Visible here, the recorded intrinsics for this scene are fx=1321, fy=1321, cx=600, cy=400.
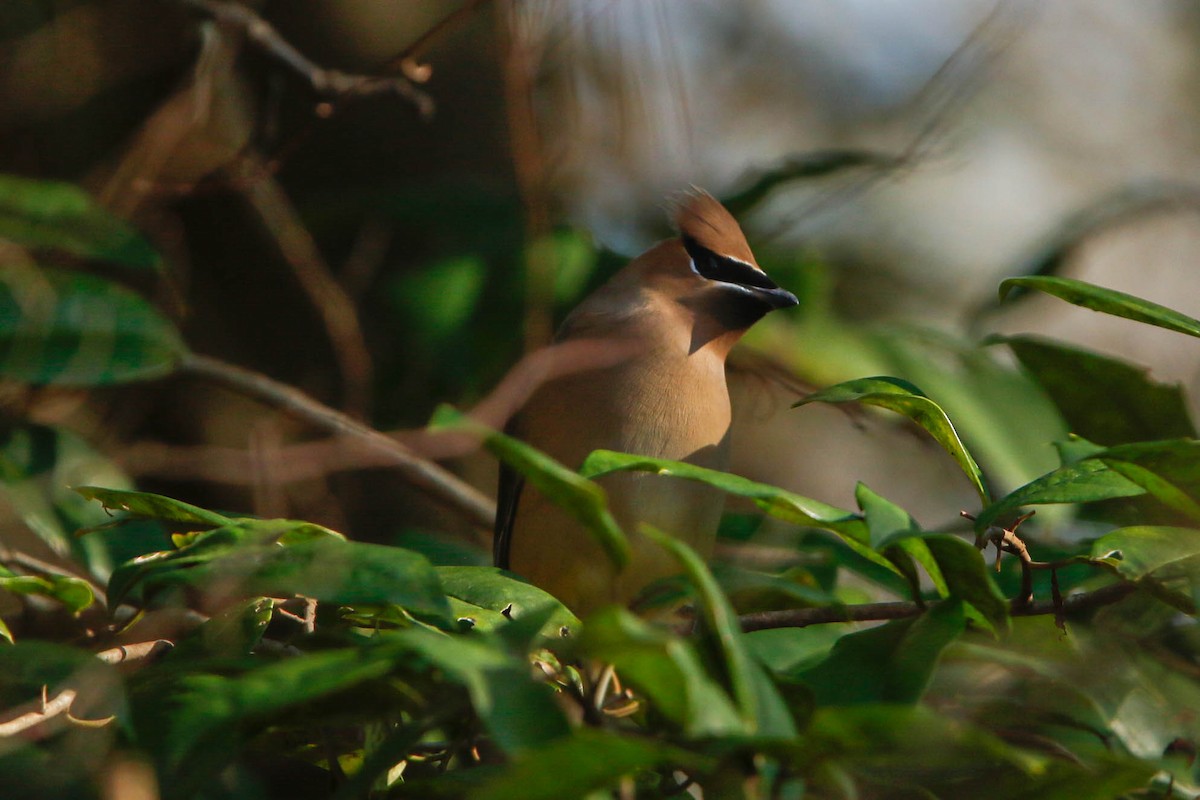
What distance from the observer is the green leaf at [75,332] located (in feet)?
8.77

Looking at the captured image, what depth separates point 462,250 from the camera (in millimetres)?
3682

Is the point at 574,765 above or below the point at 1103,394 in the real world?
above

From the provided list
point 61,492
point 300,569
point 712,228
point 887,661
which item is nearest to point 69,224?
point 61,492

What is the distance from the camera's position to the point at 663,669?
42.5 inches

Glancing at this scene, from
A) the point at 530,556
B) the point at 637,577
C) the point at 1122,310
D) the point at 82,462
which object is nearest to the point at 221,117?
the point at 82,462

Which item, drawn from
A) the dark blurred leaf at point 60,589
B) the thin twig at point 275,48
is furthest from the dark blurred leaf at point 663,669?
the thin twig at point 275,48

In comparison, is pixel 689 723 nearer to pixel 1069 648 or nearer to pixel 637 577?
pixel 1069 648

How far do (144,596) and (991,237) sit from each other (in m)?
7.38

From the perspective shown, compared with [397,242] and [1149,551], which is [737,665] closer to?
[1149,551]

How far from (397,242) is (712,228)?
160 centimetres

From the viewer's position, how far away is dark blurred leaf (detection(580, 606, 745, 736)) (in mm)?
1021

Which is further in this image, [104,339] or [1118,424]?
[104,339]

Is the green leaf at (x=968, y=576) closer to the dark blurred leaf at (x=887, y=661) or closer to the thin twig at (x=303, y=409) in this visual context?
the dark blurred leaf at (x=887, y=661)

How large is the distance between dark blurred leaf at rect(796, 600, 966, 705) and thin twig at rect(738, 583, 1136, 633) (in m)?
0.06
